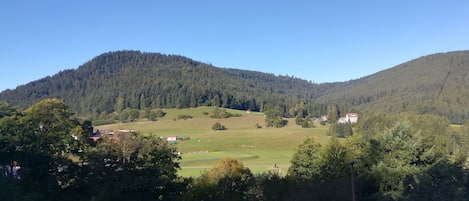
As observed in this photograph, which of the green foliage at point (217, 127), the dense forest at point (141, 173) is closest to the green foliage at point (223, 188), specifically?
the dense forest at point (141, 173)

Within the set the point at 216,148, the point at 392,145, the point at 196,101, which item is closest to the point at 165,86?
the point at 196,101

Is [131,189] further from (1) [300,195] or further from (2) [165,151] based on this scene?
(1) [300,195]

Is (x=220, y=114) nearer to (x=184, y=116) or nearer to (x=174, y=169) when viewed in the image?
(x=184, y=116)

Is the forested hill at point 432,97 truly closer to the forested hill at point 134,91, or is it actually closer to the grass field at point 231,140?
the forested hill at point 134,91

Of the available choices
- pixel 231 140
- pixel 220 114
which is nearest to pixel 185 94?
pixel 220 114

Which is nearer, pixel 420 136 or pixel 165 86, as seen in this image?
pixel 420 136

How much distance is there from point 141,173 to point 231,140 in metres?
57.0

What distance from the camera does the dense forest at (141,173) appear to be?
17500 mm

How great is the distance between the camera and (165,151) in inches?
747

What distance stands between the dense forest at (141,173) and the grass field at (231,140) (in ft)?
66.3

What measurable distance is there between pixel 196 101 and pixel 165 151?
103999 millimetres

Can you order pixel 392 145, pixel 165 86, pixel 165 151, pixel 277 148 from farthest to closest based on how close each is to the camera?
1. pixel 165 86
2. pixel 277 148
3. pixel 392 145
4. pixel 165 151

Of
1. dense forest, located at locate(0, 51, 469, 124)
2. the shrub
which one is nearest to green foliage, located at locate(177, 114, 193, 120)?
the shrub

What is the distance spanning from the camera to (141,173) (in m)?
18.0
